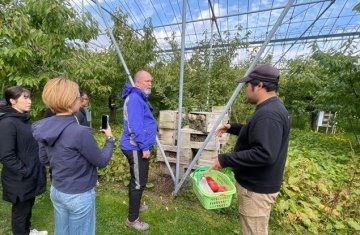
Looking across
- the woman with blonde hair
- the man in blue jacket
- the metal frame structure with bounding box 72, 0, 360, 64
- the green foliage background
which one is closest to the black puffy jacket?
the woman with blonde hair

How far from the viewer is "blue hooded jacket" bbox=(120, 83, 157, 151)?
270 centimetres

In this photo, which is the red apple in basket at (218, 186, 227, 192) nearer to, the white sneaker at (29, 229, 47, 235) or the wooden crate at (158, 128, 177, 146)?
the wooden crate at (158, 128, 177, 146)

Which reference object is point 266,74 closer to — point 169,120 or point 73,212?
point 73,212

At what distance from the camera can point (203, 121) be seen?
13.0 ft

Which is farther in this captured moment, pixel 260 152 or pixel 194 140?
pixel 194 140

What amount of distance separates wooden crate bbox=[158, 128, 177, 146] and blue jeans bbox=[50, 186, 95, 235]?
224 centimetres

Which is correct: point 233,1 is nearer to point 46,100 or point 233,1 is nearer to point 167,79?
point 167,79

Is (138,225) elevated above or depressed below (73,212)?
below

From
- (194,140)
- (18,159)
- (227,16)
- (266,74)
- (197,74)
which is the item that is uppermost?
(227,16)

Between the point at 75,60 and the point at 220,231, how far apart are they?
2934 mm

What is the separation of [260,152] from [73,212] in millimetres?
1439

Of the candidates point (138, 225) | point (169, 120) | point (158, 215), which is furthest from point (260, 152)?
point (169, 120)

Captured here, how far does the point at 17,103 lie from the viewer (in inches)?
90.0

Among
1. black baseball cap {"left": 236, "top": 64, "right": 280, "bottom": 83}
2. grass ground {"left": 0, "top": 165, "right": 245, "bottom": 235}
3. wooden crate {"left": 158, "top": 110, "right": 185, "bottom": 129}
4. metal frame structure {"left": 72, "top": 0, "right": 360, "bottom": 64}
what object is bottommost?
grass ground {"left": 0, "top": 165, "right": 245, "bottom": 235}
